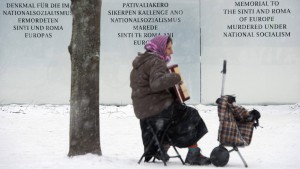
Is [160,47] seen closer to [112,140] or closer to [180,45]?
[112,140]

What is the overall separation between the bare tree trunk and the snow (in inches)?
7.7

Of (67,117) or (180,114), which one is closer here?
(180,114)

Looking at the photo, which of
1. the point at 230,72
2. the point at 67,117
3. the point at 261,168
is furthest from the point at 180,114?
the point at 230,72

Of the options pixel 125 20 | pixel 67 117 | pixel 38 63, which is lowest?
pixel 67 117

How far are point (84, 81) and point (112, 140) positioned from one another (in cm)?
247

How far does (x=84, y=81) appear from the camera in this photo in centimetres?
740

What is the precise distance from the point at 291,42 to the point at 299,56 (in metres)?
0.34

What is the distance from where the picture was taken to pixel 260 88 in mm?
13703

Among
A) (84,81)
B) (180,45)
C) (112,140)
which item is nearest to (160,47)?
(84,81)

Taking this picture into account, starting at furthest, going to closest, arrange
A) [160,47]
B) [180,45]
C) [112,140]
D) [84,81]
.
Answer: [180,45] → [112,140] → [84,81] → [160,47]

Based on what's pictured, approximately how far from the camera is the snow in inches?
288

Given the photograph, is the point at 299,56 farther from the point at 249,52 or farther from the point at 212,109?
the point at 212,109

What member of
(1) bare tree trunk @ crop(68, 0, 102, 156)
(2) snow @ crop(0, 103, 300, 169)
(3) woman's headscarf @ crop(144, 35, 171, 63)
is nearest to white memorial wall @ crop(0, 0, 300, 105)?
(2) snow @ crop(0, 103, 300, 169)

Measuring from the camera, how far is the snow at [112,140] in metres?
7.32
